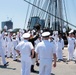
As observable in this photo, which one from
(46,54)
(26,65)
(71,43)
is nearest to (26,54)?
(26,65)

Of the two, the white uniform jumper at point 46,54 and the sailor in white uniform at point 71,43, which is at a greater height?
the sailor in white uniform at point 71,43

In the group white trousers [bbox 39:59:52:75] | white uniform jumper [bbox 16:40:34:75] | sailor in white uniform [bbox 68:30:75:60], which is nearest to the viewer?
white trousers [bbox 39:59:52:75]

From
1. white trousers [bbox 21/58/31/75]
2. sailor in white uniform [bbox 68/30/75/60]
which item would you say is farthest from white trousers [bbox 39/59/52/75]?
sailor in white uniform [bbox 68/30/75/60]

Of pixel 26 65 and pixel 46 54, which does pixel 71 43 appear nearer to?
pixel 26 65

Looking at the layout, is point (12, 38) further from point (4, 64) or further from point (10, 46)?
point (4, 64)

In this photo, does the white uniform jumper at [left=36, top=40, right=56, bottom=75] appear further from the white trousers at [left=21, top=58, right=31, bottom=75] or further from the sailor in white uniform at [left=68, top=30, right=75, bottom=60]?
the sailor in white uniform at [left=68, top=30, right=75, bottom=60]

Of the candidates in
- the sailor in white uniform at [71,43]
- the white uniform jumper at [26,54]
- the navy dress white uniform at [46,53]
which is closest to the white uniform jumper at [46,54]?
the navy dress white uniform at [46,53]

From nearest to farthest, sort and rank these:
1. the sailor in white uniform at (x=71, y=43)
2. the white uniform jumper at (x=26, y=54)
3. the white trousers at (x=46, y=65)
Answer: the white trousers at (x=46, y=65) < the white uniform jumper at (x=26, y=54) < the sailor in white uniform at (x=71, y=43)

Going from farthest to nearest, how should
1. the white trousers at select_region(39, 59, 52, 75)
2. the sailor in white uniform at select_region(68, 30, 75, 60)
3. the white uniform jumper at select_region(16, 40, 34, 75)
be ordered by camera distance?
the sailor in white uniform at select_region(68, 30, 75, 60)
the white uniform jumper at select_region(16, 40, 34, 75)
the white trousers at select_region(39, 59, 52, 75)

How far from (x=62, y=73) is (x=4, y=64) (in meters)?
3.46

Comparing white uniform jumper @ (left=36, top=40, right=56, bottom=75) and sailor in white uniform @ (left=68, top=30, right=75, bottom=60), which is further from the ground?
sailor in white uniform @ (left=68, top=30, right=75, bottom=60)

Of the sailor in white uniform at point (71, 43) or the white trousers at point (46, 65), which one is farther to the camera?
the sailor in white uniform at point (71, 43)

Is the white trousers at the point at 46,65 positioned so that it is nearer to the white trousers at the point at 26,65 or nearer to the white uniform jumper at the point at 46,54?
the white uniform jumper at the point at 46,54

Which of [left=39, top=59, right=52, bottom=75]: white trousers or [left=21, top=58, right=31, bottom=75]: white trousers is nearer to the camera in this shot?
[left=39, top=59, right=52, bottom=75]: white trousers
